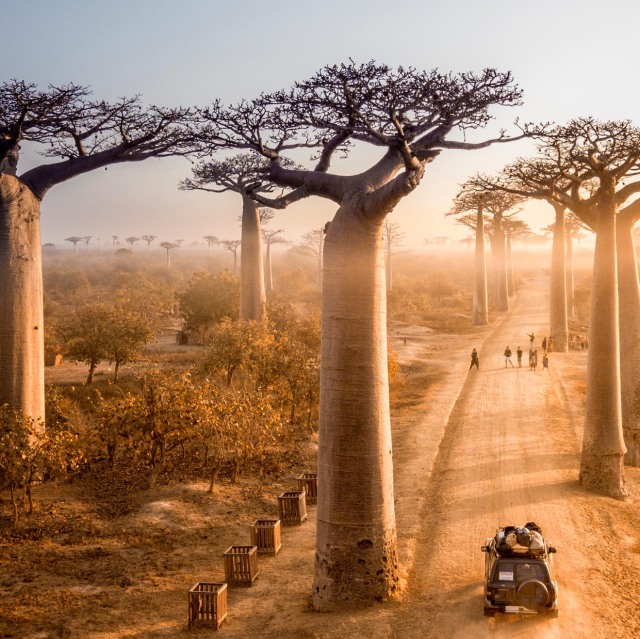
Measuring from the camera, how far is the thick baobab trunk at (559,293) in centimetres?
2836

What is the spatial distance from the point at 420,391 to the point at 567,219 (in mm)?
26824

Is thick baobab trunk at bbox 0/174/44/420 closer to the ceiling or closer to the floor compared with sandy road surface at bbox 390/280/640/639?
closer to the ceiling

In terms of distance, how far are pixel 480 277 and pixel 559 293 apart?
8.97 meters

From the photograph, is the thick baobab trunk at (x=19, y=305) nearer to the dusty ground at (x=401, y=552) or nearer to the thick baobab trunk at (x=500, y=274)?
the dusty ground at (x=401, y=552)

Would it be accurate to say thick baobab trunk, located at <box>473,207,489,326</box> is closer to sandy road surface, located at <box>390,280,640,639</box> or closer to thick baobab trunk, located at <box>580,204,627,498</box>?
sandy road surface, located at <box>390,280,640,639</box>

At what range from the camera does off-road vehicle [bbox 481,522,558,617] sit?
734 cm

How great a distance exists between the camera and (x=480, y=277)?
37250 millimetres

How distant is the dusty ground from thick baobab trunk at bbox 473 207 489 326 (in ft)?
70.6

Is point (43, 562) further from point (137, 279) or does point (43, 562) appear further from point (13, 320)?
point (137, 279)

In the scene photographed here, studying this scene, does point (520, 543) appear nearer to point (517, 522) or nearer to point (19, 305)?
point (517, 522)

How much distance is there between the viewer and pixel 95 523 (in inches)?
408

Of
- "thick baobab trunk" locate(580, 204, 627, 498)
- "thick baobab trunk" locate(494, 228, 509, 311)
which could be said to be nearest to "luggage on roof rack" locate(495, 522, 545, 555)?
"thick baobab trunk" locate(580, 204, 627, 498)

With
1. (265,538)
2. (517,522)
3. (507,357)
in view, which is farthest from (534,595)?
(507,357)

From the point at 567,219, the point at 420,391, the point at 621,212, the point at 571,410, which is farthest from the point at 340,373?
the point at 567,219
